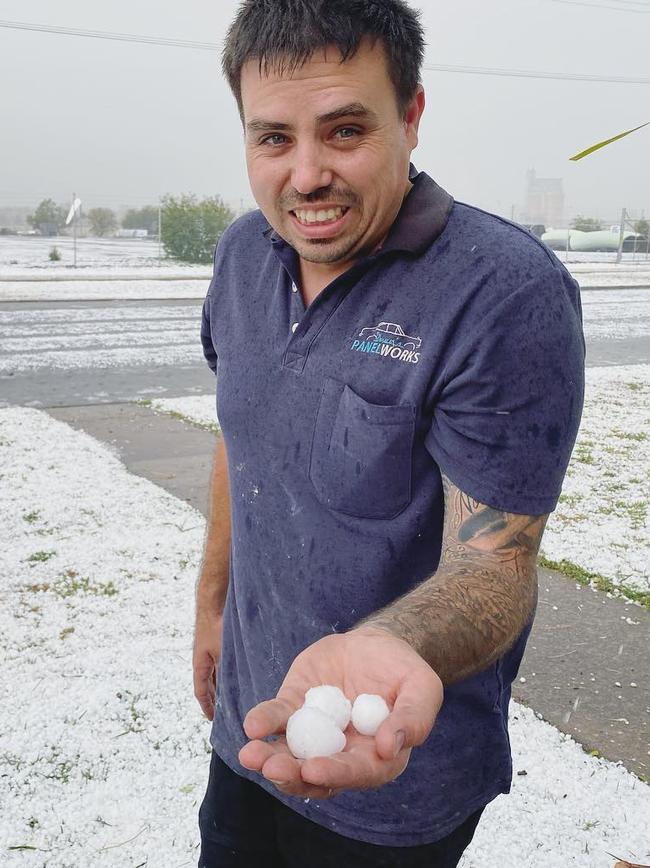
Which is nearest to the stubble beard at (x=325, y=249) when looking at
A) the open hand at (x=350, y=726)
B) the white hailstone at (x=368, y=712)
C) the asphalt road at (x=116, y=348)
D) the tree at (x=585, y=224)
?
the open hand at (x=350, y=726)

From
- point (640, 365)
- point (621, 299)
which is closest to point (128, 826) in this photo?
point (640, 365)

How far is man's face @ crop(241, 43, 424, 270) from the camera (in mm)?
1508

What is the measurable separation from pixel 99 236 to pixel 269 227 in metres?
48.8

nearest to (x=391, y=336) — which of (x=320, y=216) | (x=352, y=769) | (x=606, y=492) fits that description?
(x=320, y=216)

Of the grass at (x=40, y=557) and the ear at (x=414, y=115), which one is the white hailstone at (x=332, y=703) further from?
the grass at (x=40, y=557)

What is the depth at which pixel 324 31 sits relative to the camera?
1.49m

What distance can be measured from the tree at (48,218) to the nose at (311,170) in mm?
45031

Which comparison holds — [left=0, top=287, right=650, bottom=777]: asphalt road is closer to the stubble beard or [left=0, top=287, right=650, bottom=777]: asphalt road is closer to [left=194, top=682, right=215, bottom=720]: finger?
[left=194, top=682, right=215, bottom=720]: finger

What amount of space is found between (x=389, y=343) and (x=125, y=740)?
2.01m

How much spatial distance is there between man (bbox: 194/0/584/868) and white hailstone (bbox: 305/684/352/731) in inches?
1.0

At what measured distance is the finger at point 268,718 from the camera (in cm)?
113

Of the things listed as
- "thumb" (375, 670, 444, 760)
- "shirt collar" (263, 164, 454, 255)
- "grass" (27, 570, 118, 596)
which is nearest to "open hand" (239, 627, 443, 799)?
"thumb" (375, 670, 444, 760)

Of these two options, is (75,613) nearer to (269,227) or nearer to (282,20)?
(269,227)

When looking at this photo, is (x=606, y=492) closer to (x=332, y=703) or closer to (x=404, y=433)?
(x=404, y=433)
